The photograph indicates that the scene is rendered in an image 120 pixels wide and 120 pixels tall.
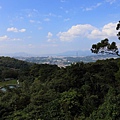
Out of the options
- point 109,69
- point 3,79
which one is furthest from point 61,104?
point 3,79

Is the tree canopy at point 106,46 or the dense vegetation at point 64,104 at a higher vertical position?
the tree canopy at point 106,46

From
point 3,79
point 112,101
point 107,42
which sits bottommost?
point 3,79

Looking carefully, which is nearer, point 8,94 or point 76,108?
point 76,108

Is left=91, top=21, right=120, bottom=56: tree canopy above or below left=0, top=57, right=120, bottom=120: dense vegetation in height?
above

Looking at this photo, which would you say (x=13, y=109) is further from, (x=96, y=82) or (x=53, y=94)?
(x=96, y=82)

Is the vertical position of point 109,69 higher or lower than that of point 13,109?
higher

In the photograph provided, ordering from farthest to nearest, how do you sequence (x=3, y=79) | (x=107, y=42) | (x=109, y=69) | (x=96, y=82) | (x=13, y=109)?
1. (x=3, y=79)
2. (x=109, y=69)
3. (x=96, y=82)
4. (x=107, y=42)
5. (x=13, y=109)

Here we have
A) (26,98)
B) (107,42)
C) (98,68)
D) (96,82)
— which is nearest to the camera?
(26,98)

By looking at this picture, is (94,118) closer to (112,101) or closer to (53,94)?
(112,101)

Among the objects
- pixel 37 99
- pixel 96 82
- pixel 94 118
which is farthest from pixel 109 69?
pixel 94 118
